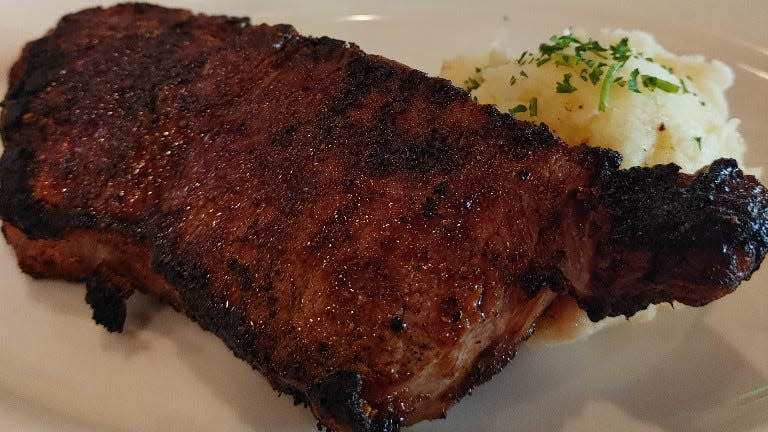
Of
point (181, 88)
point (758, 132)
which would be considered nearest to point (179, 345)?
point (181, 88)

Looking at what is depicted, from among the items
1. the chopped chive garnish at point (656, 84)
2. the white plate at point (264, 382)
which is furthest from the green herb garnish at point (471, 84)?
the white plate at point (264, 382)

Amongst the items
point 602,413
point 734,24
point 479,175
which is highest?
point 479,175

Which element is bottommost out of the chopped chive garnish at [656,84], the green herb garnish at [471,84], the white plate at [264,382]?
the white plate at [264,382]

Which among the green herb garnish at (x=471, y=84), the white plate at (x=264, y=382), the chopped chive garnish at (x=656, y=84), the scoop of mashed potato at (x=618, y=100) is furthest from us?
the green herb garnish at (x=471, y=84)

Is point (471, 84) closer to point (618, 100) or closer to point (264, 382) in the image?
point (618, 100)

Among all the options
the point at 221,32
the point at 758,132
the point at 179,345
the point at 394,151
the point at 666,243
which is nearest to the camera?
the point at 666,243

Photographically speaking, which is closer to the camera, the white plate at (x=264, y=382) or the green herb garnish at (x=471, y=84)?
the white plate at (x=264, y=382)

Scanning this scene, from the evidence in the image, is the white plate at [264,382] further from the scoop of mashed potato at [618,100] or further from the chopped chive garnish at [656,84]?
the chopped chive garnish at [656,84]

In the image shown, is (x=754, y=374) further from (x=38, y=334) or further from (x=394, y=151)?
(x=38, y=334)

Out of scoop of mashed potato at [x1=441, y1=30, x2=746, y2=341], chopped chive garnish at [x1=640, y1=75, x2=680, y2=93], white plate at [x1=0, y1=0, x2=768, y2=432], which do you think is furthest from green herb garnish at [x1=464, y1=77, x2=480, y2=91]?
white plate at [x1=0, y1=0, x2=768, y2=432]
